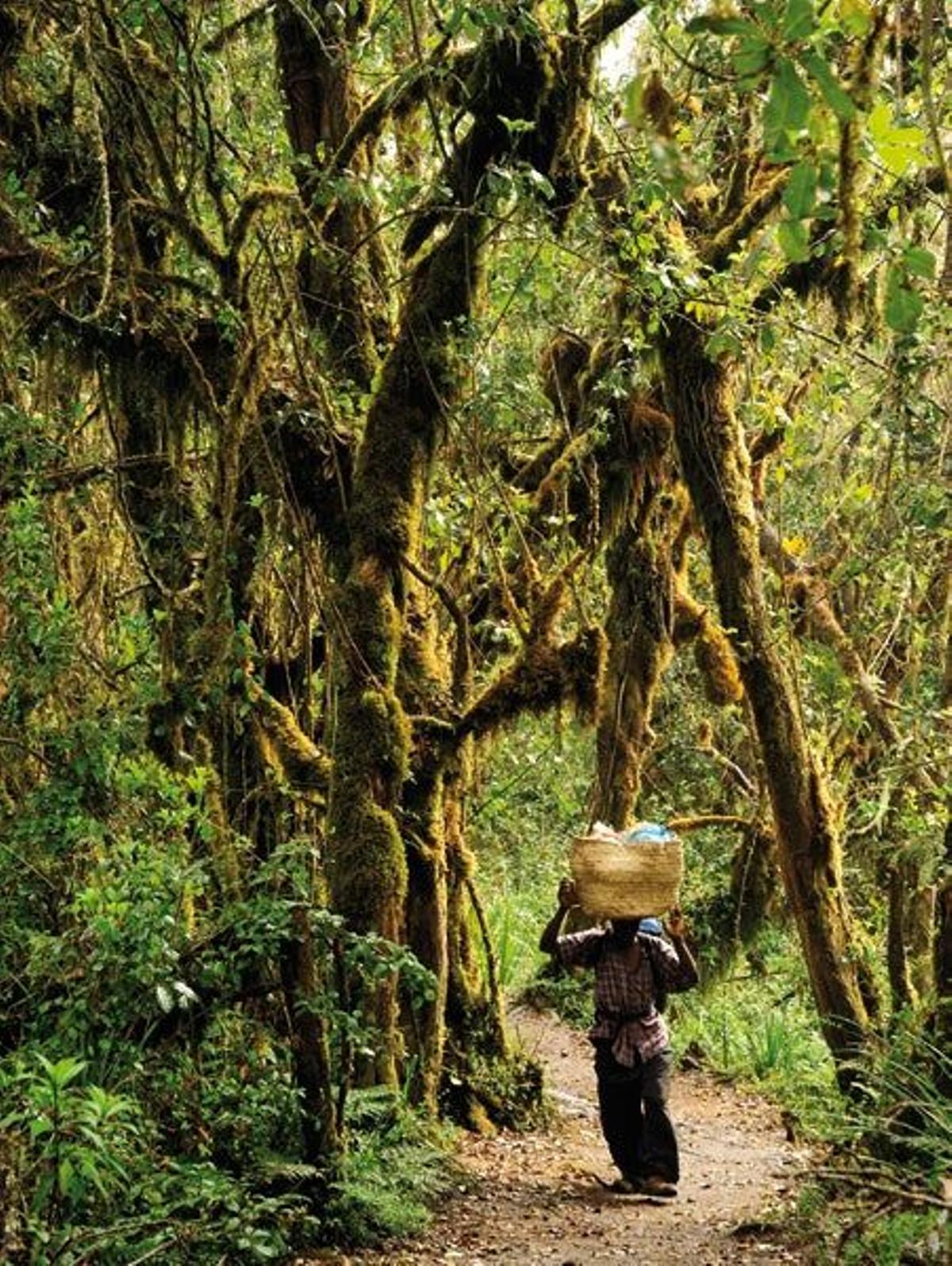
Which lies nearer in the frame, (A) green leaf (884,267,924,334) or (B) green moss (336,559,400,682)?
(A) green leaf (884,267,924,334)

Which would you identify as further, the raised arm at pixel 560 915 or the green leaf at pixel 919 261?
the raised arm at pixel 560 915

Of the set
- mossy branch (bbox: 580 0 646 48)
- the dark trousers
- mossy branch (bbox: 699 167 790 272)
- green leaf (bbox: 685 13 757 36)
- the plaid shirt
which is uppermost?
mossy branch (bbox: 580 0 646 48)

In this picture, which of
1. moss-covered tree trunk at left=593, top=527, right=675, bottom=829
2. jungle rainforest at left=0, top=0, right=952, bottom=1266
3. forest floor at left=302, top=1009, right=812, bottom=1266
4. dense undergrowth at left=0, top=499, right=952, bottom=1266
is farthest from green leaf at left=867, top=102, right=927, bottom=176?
moss-covered tree trunk at left=593, top=527, right=675, bottom=829

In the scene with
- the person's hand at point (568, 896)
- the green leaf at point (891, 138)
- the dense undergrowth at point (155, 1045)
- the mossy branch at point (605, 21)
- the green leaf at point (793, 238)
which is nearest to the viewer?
the green leaf at point (793, 238)

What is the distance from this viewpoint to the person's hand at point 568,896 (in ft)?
26.2

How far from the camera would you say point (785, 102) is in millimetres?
2375

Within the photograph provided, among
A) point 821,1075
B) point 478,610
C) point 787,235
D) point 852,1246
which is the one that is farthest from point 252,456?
point 821,1075

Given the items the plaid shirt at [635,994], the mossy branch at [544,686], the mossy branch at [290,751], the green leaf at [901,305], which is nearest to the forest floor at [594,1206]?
the plaid shirt at [635,994]

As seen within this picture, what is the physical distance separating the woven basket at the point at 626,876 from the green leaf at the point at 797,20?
18.8 ft

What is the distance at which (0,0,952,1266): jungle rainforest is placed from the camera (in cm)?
602

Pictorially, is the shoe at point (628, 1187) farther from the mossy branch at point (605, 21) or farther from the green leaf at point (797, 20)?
the green leaf at point (797, 20)

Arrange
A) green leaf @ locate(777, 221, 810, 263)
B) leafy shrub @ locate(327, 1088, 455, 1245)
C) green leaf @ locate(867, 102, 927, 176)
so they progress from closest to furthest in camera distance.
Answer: green leaf @ locate(777, 221, 810, 263) → green leaf @ locate(867, 102, 927, 176) → leafy shrub @ locate(327, 1088, 455, 1245)

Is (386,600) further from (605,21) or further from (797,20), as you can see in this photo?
(797,20)

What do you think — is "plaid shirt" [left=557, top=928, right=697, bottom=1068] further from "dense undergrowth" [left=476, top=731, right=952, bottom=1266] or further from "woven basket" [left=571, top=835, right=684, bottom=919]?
"dense undergrowth" [left=476, top=731, right=952, bottom=1266]
